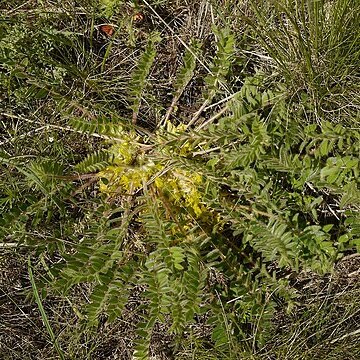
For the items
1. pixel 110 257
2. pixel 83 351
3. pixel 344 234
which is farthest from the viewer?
pixel 83 351

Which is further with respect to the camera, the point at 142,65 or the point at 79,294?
the point at 79,294

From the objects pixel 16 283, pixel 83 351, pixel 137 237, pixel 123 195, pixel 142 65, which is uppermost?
pixel 142 65

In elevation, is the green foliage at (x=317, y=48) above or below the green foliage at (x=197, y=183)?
above

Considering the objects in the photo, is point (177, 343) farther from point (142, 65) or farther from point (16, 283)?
point (142, 65)

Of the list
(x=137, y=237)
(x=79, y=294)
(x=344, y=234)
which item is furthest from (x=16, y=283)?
(x=344, y=234)

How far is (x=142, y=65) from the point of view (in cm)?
235

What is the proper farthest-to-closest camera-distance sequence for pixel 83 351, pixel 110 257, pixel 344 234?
pixel 83 351
pixel 344 234
pixel 110 257

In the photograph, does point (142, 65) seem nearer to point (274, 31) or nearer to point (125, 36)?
point (125, 36)

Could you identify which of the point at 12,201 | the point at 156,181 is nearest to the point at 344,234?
the point at 156,181

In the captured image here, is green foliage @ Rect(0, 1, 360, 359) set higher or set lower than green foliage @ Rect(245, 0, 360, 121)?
lower

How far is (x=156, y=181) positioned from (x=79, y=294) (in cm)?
58

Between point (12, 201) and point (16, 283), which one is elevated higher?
point (12, 201)

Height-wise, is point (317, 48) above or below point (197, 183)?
above

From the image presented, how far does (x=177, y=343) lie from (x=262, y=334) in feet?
1.10
